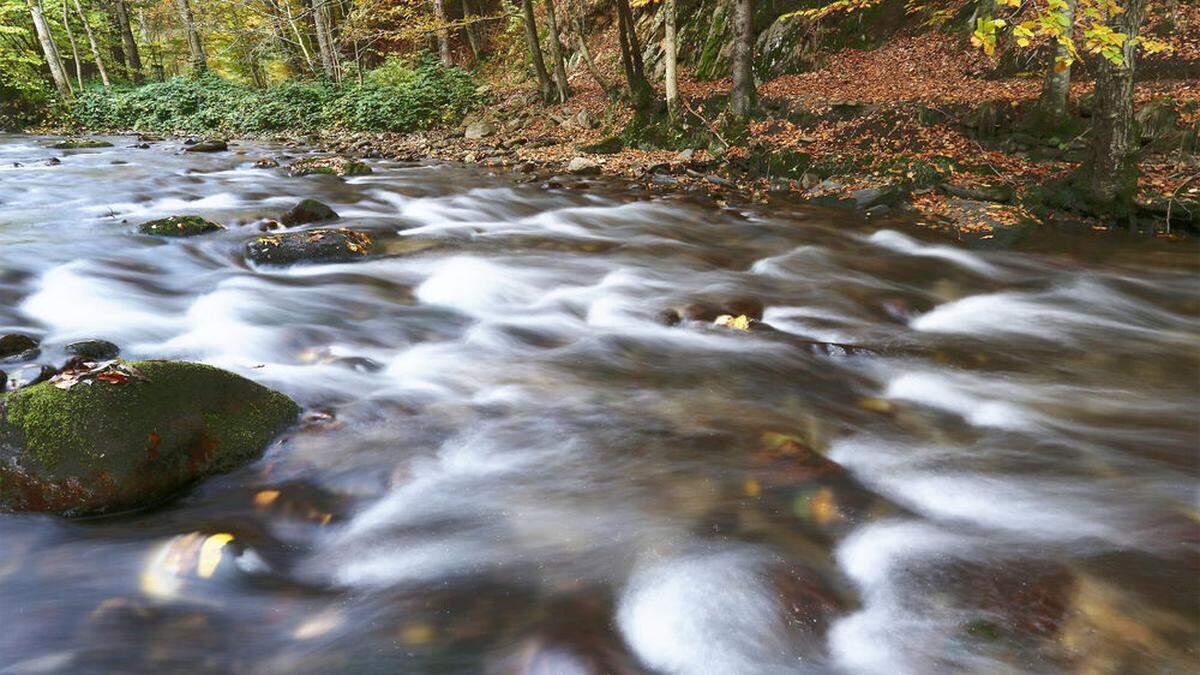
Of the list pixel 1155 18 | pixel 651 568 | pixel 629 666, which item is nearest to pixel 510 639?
pixel 629 666

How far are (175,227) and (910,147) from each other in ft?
33.6

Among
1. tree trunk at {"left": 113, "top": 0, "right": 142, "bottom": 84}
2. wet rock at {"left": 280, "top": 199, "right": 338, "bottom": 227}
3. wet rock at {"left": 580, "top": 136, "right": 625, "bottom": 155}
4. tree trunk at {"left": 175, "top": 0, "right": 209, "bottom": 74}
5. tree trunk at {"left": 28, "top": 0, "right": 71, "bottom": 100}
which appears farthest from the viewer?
tree trunk at {"left": 113, "top": 0, "right": 142, "bottom": 84}

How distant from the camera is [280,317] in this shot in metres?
5.91

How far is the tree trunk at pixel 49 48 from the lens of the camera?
2233cm

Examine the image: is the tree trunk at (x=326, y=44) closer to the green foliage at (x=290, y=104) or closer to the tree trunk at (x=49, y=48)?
the green foliage at (x=290, y=104)

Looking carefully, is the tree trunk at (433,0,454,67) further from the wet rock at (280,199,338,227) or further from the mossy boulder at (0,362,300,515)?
the mossy boulder at (0,362,300,515)

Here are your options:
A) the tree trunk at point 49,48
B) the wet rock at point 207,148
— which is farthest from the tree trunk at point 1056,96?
the tree trunk at point 49,48

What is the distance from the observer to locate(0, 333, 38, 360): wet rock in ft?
15.0

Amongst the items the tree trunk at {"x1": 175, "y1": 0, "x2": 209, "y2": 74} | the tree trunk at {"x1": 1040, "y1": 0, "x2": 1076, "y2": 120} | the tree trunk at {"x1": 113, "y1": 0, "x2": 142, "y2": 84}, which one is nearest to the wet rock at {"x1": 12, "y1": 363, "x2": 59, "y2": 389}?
the tree trunk at {"x1": 1040, "y1": 0, "x2": 1076, "y2": 120}

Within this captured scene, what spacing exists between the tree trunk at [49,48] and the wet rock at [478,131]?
15.1 metres

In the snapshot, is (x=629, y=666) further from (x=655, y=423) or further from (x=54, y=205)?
(x=54, y=205)

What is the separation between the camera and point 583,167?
44.7ft

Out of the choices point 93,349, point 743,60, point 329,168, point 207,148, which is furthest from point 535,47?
point 93,349

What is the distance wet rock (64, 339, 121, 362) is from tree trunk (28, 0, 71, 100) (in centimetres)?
2474
